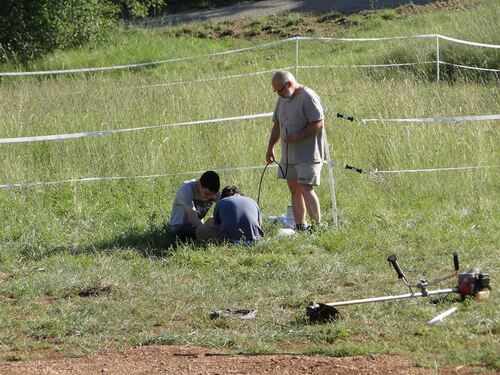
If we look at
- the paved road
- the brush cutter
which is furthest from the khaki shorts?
the paved road

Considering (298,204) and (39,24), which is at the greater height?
(39,24)

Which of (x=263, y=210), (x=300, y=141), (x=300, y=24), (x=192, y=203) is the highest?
(x=300, y=141)

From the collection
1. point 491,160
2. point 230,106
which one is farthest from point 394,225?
point 230,106

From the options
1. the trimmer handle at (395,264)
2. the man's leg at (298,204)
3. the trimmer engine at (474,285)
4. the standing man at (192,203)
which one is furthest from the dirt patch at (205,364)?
the man's leg at (298,204)

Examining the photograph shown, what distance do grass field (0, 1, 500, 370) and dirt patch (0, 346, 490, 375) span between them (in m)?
0.15

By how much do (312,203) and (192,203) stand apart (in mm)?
1154

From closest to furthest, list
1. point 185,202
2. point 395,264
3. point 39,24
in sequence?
point 395,264, point 185,202, point 39,24

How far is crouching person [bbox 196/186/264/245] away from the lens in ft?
32.3

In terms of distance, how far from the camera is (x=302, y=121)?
10.3 m

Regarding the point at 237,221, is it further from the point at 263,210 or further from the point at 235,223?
the point at 263,210

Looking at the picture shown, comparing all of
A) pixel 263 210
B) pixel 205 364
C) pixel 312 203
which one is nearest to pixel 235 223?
pixel 312 203

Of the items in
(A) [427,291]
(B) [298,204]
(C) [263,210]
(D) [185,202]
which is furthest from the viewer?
(C) [263,210]

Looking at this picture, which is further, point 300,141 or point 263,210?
point 263,210

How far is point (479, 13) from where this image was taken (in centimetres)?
2091
